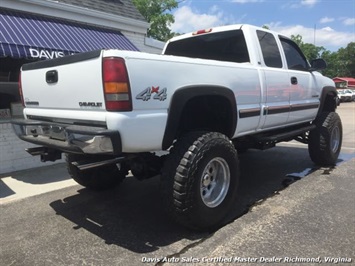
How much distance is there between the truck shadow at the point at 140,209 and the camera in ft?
11.8

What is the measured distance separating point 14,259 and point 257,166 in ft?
14.8

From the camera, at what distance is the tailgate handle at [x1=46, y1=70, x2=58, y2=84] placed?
3.56m

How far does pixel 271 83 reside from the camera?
4.75 m

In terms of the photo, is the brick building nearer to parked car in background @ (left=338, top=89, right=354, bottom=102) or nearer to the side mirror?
the side mirror

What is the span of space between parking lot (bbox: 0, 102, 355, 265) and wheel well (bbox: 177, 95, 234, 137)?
40.5 inches

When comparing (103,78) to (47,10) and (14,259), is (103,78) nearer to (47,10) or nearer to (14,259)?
(14,259)

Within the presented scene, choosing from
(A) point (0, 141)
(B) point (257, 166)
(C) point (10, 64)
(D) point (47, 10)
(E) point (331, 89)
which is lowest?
(B) point (257, 166)

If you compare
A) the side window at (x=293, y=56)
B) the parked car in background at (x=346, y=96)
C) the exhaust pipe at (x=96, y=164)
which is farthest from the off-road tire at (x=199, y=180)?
the parked car in background at (x=346, y=96)

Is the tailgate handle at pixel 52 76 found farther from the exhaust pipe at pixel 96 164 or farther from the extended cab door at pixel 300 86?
the extended cab door at pixel 300 86

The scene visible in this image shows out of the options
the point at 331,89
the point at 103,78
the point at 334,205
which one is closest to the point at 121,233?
the point at 103,78

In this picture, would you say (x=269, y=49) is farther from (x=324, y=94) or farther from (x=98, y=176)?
(x=98, y=176)

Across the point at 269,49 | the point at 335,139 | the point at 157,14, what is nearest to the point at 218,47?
the point at 269,49

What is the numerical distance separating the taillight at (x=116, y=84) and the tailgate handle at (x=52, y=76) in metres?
0.79

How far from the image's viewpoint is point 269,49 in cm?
513
